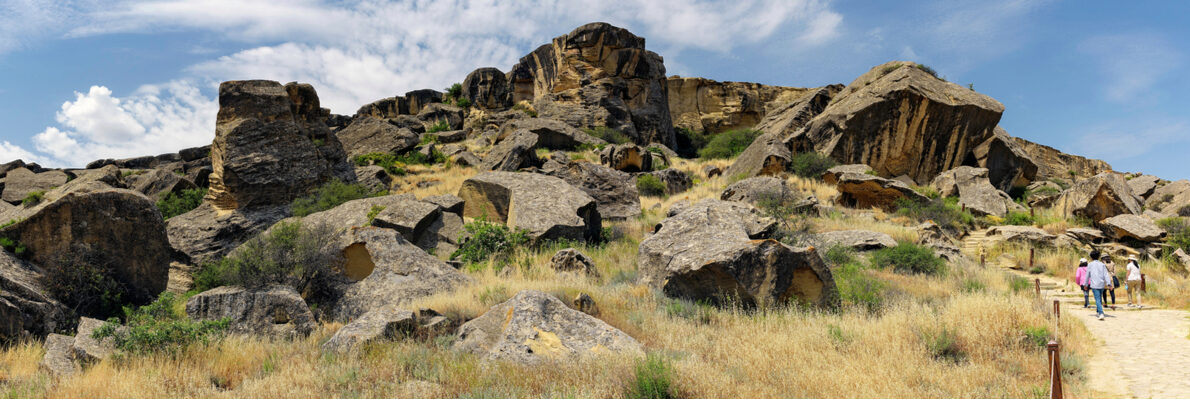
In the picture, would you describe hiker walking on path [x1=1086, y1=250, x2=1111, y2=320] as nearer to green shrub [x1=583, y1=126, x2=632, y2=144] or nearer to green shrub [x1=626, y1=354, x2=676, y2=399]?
green shrub [x1=626, y1=354, x2=676, y2=399]

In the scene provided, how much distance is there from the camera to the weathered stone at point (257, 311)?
7.36 meters

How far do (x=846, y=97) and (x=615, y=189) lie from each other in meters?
18.8

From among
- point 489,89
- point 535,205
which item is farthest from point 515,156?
point 489,89

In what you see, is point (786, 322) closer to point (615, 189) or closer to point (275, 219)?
point (615, 189)

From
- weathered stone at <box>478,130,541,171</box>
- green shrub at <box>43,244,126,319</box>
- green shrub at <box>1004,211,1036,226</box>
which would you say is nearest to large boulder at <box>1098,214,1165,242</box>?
green shrub at <box>1004,211,1036,226</box>

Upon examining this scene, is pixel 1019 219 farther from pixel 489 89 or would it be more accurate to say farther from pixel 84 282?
pixel 489 89

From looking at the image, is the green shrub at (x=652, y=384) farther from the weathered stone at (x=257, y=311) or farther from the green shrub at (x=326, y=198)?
the green shrub at (x=326, y=198)

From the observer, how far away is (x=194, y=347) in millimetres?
6234

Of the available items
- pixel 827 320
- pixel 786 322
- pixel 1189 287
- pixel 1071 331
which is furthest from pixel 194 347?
pixel 1189 287

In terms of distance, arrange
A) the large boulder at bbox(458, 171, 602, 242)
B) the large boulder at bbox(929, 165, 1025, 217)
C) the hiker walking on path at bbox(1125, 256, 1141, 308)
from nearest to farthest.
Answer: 1. the hiker walking on path at bbox(1125, 256, 1141, 308)
2. the large boulder at bbox(458, 171, 602, 242)
3. the large boulder at bbox(929, 165, 1025, 217)

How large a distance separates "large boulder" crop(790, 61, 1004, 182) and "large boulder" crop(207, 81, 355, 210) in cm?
1984

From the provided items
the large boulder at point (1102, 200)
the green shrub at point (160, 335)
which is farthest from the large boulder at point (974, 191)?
the green shrub at point (160, 335)

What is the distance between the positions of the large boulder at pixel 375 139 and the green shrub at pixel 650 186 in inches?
526

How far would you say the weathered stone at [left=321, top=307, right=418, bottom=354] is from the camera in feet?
20.3
